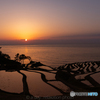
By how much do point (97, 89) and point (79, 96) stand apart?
4.72 meters

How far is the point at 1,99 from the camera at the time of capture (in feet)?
37.1

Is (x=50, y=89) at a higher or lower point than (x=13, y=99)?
lower

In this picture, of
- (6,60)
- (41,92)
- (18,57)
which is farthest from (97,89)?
(18,57)

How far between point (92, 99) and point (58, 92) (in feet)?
18.3

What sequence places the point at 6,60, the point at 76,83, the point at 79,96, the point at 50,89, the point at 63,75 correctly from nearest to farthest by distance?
the point at 79,96, the point at 50,89, the point at 76,83, the point at 63,75, the point at 6,60

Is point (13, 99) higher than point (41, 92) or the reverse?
higher

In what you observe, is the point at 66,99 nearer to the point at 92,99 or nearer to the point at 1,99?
the point at 92,99

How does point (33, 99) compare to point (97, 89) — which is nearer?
point (33, 99)

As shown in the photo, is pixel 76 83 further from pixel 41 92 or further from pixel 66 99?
pixel 66 99

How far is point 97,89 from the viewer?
14938mm

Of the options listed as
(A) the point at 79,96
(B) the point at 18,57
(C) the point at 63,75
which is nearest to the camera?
(A) the point at 79,96

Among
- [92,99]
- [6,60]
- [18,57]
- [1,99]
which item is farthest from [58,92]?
[18,57]

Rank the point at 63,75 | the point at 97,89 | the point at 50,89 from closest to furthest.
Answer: the point at 97,89, the point at 50,89, the point at 63,75

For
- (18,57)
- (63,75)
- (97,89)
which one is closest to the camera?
(97,89)
